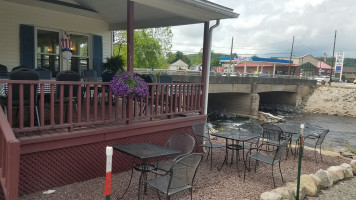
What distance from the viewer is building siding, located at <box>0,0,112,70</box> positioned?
6.23m

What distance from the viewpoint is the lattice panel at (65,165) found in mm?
3627

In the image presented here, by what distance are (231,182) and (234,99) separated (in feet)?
62.2

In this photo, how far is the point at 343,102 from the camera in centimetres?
2677

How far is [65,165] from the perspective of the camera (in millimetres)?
3996

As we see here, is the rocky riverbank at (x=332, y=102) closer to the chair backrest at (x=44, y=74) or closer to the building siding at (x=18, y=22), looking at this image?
the building siding at (x=18, y=22)

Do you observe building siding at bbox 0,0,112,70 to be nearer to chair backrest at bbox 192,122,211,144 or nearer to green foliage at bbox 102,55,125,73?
green foliage at bbox 102,55,125,73

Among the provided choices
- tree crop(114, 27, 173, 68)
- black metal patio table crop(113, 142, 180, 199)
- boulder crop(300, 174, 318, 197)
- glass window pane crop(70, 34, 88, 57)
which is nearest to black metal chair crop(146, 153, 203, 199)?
black metal patio table crop(113, 142, 180, 199)

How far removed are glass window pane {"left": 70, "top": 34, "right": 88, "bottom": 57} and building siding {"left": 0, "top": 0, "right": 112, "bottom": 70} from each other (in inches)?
9.8

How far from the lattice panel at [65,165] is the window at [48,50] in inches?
151

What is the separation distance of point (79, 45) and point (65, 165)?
4669 millimetres

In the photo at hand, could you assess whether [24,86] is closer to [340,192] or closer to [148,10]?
[148,10]

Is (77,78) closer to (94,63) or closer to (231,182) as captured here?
(231,182)

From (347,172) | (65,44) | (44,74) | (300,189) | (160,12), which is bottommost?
(347,172)

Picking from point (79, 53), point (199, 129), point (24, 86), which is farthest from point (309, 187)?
point (79, 53)
